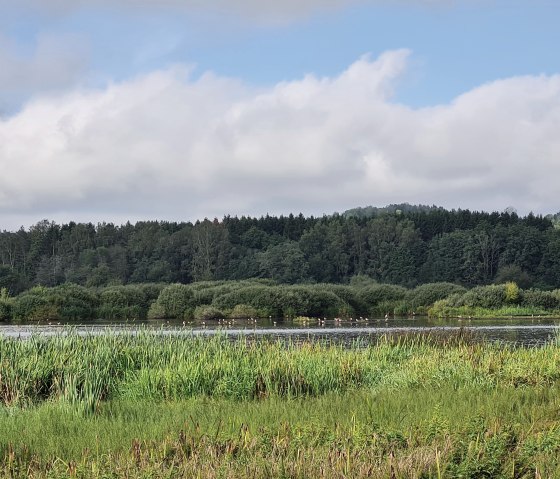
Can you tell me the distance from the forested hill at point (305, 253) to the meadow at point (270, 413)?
74.3 meters

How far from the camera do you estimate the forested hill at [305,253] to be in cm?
9788

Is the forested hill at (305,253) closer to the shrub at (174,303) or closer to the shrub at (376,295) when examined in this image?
the shrub at (376,295)

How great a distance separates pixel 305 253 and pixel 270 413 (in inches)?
3663

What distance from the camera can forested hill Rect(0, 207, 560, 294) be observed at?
97.9 metres

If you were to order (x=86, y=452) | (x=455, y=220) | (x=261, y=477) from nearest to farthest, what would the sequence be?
1. (x=261, y=477)
2. (x=86, y=452)
3. (x=455, y=220)

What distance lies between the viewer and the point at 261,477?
7.67m

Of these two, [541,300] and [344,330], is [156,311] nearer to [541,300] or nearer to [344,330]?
[344,330]

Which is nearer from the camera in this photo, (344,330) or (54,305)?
(344,330)

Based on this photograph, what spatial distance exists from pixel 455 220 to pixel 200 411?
10748 centimetres

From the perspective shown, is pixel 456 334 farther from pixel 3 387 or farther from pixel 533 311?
pixel 533 311

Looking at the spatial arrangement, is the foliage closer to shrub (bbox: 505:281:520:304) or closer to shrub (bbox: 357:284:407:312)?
shrub (bbox: 357:284:407:312)

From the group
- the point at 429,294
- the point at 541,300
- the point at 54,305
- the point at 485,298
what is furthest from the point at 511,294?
the point at 54,305

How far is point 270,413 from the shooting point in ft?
37.2

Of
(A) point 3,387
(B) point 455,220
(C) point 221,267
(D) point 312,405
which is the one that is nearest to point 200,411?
(D) point 312,405
